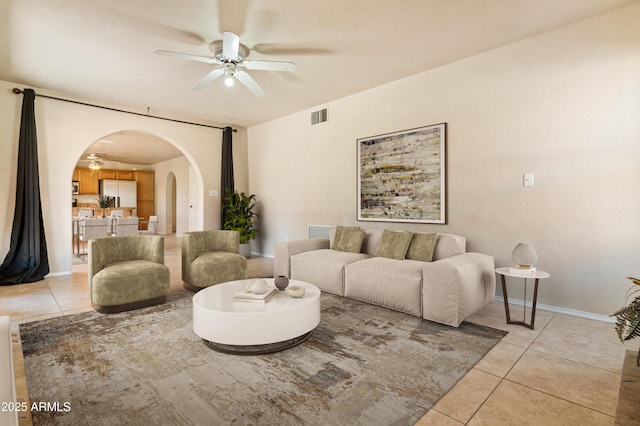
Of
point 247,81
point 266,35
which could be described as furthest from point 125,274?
point 266,35

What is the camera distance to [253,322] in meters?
2.22

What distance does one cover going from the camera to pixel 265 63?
3.29 m

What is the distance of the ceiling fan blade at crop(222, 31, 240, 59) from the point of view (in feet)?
9.53

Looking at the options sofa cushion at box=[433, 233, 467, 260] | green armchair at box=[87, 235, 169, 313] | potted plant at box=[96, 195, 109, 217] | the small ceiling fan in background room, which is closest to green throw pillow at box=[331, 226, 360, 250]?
sofa cushion at box=[433, 233, 467, 260]

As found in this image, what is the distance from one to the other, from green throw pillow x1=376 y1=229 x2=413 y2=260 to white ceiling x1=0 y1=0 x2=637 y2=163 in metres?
2.08

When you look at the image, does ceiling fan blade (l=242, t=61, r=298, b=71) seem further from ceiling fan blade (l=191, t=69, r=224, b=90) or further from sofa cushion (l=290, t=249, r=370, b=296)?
sofa cushion (l=290, t=249, r=370, b=296)

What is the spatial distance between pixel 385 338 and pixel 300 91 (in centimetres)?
372

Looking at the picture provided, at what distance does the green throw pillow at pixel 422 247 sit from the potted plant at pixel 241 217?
146 inches

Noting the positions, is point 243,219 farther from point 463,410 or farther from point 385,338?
point 463,410

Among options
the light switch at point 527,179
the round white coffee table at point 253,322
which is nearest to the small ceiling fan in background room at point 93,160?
the round white coffee table at point 253,322

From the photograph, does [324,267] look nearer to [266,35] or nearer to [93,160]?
[266,35]

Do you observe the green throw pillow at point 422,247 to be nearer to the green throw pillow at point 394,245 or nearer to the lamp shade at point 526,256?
the green throw pillow at point 394,245

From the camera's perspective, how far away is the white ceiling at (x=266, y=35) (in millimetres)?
2838

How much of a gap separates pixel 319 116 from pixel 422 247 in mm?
3007
